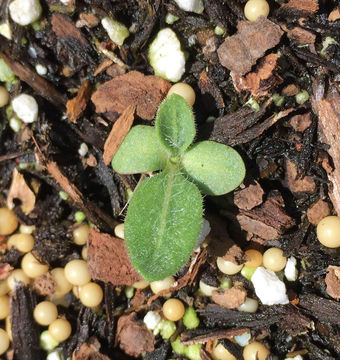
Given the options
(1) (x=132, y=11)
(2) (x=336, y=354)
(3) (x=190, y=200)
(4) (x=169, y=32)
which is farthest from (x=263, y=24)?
Answer: (2) (x=336, y=354)

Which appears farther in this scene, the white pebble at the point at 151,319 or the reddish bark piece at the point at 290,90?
the white pebble at the point at 151,319

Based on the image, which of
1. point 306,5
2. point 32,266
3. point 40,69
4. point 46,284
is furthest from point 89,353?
point 306,5

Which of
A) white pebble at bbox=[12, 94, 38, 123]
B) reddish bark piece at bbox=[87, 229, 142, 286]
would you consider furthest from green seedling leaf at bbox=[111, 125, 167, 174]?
white pebble at bbox=[12, 94, 38, 123]

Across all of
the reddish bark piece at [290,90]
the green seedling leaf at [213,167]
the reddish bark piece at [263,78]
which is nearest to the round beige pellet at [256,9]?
the reddish bark piece at [263,78]

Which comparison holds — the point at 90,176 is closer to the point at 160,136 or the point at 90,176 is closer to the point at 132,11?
the point at 160,136

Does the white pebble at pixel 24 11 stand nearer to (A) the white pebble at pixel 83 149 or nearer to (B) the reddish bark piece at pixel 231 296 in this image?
(A) the white pebble at pixel 83 149

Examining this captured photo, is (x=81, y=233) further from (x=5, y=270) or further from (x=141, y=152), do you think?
(x=141, y=152)

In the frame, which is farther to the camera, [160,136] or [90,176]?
[90,176]
